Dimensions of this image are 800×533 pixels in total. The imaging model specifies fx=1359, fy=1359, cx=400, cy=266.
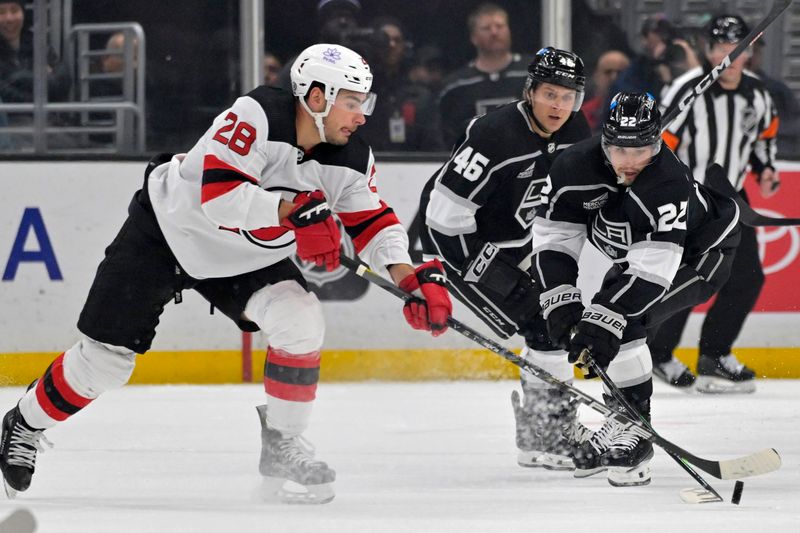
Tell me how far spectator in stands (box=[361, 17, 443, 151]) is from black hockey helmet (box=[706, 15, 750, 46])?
1052mm

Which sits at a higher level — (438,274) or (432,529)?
(438,274)

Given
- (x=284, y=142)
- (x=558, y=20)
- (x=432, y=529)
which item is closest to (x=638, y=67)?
(x=558, y=20)

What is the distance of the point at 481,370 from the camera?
16.7ft

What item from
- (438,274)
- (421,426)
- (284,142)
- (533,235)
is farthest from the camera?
(421,426)

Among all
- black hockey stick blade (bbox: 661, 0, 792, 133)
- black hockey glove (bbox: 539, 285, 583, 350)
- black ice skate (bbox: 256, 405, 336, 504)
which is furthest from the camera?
black hockey stick blade (bbox: 661, 0, 792, 133)

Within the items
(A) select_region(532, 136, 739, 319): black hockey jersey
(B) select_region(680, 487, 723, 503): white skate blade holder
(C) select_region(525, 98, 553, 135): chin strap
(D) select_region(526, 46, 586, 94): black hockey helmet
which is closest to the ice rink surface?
(B) select_region(680, 487, 723, 503): white skate blade holder

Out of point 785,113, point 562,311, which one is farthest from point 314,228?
point 785,113

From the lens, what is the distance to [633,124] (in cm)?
306

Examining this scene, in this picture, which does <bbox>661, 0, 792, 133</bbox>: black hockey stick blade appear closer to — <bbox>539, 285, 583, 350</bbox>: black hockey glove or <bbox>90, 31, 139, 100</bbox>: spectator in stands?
<bbox>539, 285, 583, 350</bbox>: black hockey glove

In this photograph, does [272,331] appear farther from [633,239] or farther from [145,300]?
[633,239]

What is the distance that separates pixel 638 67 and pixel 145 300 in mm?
2722

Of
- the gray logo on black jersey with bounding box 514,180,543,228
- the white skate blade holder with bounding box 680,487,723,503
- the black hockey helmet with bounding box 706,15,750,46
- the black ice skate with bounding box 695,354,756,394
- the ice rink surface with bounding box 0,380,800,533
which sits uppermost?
the black hockey helmet with bounding box 706,15,750,46

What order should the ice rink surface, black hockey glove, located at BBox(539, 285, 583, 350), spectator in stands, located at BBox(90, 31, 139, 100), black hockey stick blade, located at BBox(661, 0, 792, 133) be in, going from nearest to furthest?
1. the ice rink surface
2. black hockey glove, located at BBox(539, 285, 583, 350)
3. black hockey stick blade, located at BBox(661, 0, 792, 133)
4. spectator in stands, located at BBox(90, 31, 139, 100)

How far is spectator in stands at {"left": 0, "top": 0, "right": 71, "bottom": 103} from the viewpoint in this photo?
16.3 feet
